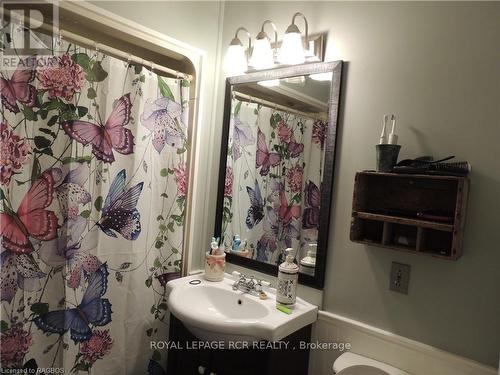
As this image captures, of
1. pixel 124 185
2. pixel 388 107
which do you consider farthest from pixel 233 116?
pixel 388 107

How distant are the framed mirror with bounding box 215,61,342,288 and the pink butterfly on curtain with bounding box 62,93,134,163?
1.71 feet

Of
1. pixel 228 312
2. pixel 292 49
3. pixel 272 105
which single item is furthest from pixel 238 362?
pixel 292 49

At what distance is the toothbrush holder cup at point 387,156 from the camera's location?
1258mm

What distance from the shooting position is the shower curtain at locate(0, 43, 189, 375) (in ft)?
4.45

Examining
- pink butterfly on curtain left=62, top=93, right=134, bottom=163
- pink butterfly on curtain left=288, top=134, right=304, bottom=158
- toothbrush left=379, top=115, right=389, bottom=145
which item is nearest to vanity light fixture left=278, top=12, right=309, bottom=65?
pink butterfly on curtain left=288, top=134, right=304, bottom=158

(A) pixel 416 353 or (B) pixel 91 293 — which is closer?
(A) pixel 416 353

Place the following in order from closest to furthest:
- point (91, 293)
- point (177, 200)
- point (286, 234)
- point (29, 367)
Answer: point (29, 367), point (91, 293), point (286, 234), point (177, 200)

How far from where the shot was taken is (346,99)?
58.2 inches

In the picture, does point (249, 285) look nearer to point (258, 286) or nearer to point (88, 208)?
point (258, 286)

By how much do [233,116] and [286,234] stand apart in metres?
0.69

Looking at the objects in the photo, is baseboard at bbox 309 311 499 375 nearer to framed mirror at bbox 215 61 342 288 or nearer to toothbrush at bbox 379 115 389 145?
framed mirror at bbox 215 61 342 288

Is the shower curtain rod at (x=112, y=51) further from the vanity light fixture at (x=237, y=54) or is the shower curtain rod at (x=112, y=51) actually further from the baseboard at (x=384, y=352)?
the baseboard at (x=384, y=352)

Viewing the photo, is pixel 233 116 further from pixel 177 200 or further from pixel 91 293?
pixel 91 293

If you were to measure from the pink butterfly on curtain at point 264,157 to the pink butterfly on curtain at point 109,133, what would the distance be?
61 centimetres
